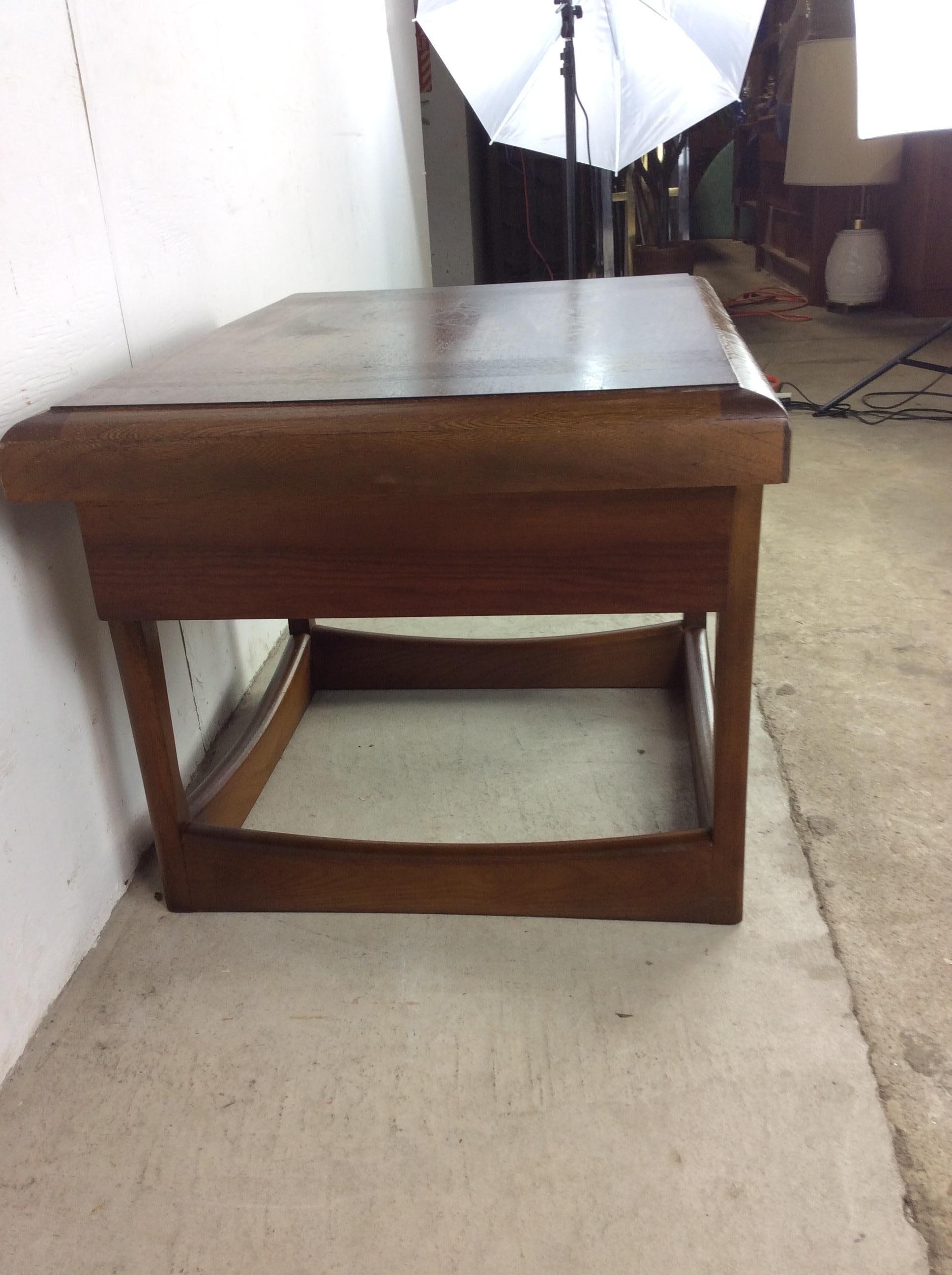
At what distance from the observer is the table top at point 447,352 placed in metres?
0.71

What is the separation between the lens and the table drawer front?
711mm

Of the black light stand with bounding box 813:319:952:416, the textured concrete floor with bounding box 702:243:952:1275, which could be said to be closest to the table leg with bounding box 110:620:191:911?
the textured concrete floor with bounding box 702:243:952:1275

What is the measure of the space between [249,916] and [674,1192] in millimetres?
464

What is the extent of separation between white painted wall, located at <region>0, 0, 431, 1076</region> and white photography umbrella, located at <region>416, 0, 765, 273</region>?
532 mm

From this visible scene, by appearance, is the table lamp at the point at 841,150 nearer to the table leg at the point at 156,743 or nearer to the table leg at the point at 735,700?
the table leg at the point at 735,700

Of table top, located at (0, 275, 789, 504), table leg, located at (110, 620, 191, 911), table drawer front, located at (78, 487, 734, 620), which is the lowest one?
table leg, located at (110, 620, 191, 911)

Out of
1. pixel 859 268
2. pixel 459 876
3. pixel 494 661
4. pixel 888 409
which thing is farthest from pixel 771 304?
pixel 459 876

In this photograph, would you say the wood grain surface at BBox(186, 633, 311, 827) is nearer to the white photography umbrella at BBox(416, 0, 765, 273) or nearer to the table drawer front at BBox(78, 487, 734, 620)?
the table drawer front at BBox(78, 487, 734, 620)

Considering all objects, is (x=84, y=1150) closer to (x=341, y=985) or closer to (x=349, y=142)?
(x=341, y=985)

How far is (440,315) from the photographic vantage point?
40.9 inches

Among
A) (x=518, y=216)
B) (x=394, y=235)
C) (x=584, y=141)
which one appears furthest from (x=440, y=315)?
(x=518, y=216)

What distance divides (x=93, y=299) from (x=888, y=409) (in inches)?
88.5

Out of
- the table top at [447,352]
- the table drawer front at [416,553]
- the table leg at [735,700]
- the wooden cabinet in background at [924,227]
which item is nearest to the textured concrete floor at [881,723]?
the table leg at [735,700]

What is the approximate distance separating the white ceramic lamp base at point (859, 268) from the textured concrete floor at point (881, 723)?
182 centimetres
